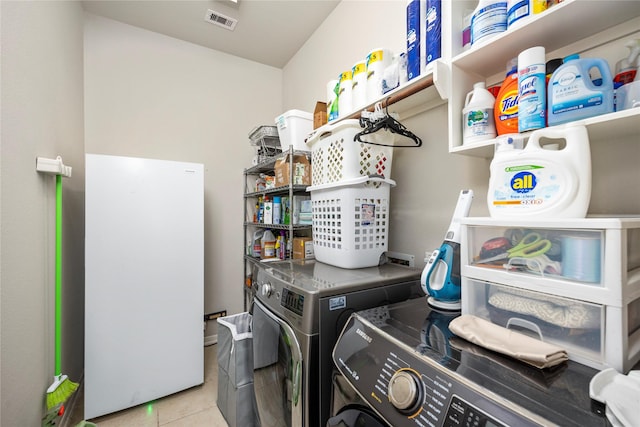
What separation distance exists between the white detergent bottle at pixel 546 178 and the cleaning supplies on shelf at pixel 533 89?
2.5 inches

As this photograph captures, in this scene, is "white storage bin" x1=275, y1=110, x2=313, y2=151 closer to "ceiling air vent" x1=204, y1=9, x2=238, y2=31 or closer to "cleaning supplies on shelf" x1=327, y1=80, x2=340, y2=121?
"cleaning supplies on shelf" x1=327, y1=80, x2=340, y2=121

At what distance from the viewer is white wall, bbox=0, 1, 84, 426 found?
1.07 m

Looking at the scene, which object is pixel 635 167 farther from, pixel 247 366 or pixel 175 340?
pixel 175 340

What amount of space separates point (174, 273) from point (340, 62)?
2.03 metres

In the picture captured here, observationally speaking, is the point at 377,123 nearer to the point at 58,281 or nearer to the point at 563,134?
the point at 563,134

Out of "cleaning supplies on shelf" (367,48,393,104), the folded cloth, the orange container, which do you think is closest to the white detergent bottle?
the orange container

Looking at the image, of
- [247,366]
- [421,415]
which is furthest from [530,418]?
[247,366]

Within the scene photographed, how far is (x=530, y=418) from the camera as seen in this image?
40 cm

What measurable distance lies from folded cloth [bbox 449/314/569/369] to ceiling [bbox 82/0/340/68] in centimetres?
239

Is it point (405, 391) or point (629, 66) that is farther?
point (629, 66)

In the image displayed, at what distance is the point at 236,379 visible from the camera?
1.57 m

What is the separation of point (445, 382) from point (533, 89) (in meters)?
0.79

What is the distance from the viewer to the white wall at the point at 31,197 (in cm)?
107

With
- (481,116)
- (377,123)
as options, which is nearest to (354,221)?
(377,123)
